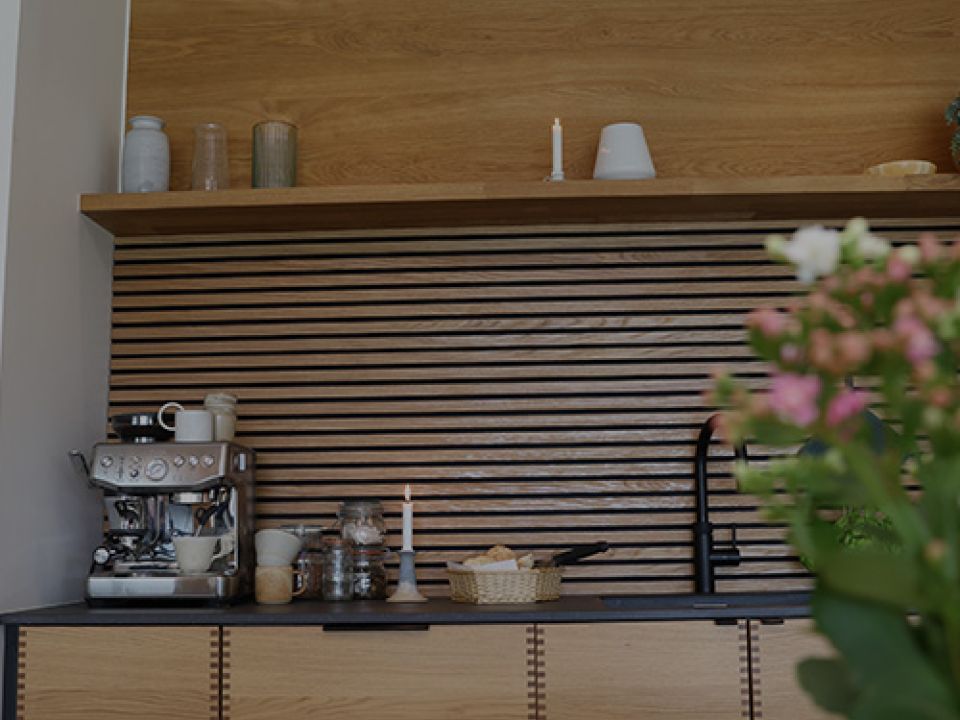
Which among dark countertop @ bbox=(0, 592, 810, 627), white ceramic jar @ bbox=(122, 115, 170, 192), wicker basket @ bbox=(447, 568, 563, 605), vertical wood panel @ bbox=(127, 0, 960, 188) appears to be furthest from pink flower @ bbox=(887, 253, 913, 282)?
white ceramic jar @ bbox=(122, 115, 170, 192)

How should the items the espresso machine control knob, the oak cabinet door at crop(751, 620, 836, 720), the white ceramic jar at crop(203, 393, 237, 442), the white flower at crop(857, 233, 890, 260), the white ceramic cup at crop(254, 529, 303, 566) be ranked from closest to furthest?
the white flower at crop(857, 233, 890, 260)
the oak cabinet door at crop(751, 620, 836, 720)
the espresso machine control knob
the white ceramic cup at crop(254, 529, 303, 566)
the white ceramic jar at crop(203, 393, 237, 442)

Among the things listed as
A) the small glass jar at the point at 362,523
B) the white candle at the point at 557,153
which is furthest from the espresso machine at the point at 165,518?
the white candle at the point at 557,153

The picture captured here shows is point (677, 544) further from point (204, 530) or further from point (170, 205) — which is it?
point (170, 205)

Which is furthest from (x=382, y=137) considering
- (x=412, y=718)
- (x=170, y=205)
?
(x=412, y=718)

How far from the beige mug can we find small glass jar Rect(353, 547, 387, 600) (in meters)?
0.17

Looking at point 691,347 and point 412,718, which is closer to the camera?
point 412,718

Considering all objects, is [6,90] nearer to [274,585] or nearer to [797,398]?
[274,585]

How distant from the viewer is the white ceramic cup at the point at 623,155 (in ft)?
9.87

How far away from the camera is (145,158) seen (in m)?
3.14

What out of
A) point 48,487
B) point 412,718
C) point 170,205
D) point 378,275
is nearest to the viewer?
point 412,718

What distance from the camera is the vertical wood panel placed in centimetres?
322

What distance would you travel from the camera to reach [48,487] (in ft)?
9.18

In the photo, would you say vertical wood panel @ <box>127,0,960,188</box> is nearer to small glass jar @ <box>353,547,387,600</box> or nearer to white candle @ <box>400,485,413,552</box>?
white candle @ <box>400,485,413,552</box>

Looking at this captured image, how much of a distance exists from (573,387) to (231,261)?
103 cm
